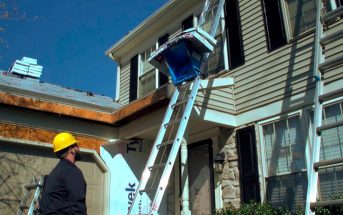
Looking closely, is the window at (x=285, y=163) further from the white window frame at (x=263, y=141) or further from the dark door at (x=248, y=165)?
the dark door at (x=248, y=165)

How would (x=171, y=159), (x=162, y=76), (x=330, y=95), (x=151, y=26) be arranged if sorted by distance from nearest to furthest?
(x=330, y=95)
(x=171, y=159)
(x=162, y=76)
(x=151, y=26)

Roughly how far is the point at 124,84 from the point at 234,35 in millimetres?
4548

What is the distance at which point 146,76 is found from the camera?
10.1 meters

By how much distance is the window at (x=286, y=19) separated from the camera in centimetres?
630

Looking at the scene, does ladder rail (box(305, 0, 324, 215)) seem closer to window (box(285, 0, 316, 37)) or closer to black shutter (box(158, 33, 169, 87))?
window (box(285, 0, 316, 37))

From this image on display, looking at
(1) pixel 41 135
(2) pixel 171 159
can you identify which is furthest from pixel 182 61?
(1) pixel 41 135

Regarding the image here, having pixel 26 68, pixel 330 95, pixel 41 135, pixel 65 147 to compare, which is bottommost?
pixel 65 147

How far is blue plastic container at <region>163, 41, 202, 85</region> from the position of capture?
545 centimetres

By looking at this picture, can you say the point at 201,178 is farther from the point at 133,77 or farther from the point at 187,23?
the point at 133,77

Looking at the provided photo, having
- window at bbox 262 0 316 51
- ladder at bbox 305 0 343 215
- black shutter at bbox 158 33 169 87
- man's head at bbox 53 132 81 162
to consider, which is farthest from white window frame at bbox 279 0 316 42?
man's head at bbox 53 132 81 162

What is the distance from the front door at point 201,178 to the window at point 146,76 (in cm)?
252

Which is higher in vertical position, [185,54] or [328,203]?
[185,54]

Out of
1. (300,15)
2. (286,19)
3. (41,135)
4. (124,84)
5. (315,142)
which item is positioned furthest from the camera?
(124,84)

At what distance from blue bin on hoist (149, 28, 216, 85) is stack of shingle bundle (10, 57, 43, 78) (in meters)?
6.87
